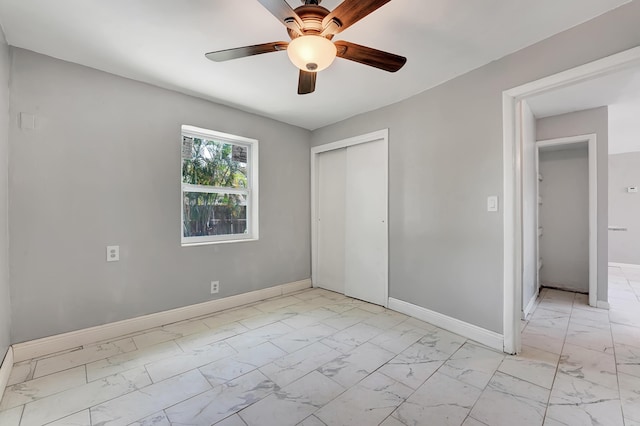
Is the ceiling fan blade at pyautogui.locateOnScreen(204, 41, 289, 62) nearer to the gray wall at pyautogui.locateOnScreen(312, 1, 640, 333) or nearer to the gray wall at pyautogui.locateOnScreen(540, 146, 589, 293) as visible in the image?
the gray wall at pyautogui.locateOnScreen(312, 1, 640, 333)

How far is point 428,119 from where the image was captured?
269cm

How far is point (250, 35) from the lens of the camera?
1.86 meters

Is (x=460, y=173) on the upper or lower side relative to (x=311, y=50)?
lower

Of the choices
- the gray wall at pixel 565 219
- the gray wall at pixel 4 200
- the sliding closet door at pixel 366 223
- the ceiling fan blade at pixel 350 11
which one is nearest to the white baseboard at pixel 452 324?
the sliding closet door at pixel 366 223

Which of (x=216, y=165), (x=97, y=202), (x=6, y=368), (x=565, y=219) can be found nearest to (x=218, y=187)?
(x=216, y=165)

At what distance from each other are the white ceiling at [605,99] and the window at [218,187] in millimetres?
3159

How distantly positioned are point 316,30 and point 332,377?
6.90 feet

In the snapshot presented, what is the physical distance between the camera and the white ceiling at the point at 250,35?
1610 mm

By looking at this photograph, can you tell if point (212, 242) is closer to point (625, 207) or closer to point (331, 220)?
point (331, 220)

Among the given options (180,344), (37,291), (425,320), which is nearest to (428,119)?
(425,320)

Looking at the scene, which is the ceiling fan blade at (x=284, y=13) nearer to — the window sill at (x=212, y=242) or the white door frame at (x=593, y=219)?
the window sill at (x=212, y=242)

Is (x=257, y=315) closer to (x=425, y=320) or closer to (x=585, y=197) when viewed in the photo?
(x=425, y=320)

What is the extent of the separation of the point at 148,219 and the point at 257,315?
1.45m

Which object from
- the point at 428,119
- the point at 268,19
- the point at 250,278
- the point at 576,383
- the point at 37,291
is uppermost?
the point at 268,19
